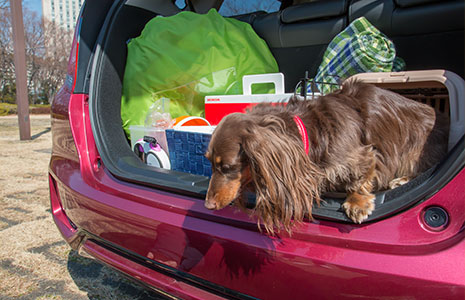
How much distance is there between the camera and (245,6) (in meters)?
3.77

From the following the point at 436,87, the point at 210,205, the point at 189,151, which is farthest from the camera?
the point at 189,151

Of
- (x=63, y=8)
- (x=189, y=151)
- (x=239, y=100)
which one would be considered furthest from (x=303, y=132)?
(x=63, y=8)

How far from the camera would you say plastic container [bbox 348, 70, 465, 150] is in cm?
139

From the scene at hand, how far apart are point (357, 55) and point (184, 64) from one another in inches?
52.7

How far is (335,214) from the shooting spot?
1.30 meters

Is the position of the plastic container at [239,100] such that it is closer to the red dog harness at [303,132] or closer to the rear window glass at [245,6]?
the red dog harness at [303,132]

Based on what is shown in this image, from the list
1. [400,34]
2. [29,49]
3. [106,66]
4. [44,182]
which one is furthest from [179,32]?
[29,49]

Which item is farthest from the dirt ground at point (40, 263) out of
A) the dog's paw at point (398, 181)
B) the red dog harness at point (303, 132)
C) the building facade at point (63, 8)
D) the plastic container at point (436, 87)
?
the building facade at point (63, 8)

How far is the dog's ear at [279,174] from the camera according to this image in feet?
4.60

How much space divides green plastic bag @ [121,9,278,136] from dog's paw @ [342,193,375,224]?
6.05ft

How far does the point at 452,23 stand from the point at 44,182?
4.95m

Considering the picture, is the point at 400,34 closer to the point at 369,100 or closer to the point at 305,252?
the point at 369,100

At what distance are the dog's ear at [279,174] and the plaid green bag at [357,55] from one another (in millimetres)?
949

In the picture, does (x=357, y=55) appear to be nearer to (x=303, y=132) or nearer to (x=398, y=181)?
(x=398, y=181)
